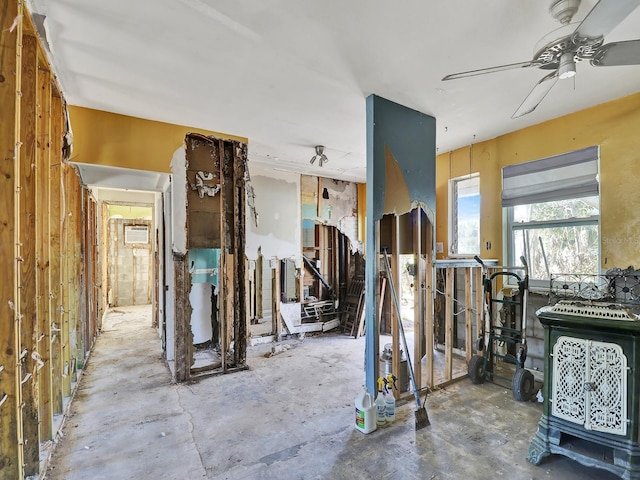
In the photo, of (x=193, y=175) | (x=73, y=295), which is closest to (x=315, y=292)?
(x=193, y=175)

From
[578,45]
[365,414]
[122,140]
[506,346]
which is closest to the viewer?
[578,45]

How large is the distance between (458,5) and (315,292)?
16.0 feet

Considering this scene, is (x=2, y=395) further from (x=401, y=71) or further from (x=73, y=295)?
(x=401, y=71)

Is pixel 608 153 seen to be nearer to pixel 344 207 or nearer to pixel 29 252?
pixel 344 207

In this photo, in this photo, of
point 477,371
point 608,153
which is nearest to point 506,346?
point 477,371

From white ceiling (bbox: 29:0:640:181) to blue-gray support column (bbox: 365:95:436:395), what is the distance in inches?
6.3

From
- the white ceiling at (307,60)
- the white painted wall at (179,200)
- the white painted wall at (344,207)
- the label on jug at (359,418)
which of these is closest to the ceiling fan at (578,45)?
the white ceiling at (307,60)

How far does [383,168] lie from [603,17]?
166cm

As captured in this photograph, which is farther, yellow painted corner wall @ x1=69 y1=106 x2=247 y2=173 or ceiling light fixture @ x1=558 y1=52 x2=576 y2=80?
yellow painted corner wall @ x1=69 y1=106 x2=247 y2=173

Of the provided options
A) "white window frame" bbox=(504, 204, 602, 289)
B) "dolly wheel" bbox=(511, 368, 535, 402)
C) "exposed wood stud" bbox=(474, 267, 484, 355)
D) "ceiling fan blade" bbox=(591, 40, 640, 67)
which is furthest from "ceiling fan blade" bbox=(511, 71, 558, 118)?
"dolly wheel" bbox=(511, 368, 535, 402)

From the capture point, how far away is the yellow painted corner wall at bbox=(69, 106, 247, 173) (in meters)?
3.31

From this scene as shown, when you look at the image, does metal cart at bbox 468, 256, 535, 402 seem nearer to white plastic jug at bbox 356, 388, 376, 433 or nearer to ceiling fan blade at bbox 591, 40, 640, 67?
white plastic jug at bbox 356, 388, 376, 433

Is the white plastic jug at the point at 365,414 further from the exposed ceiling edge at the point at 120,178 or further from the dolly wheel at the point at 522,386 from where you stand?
Result: the exposed ceiling edge at the point at 120,178

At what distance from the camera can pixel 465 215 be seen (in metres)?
4.58
